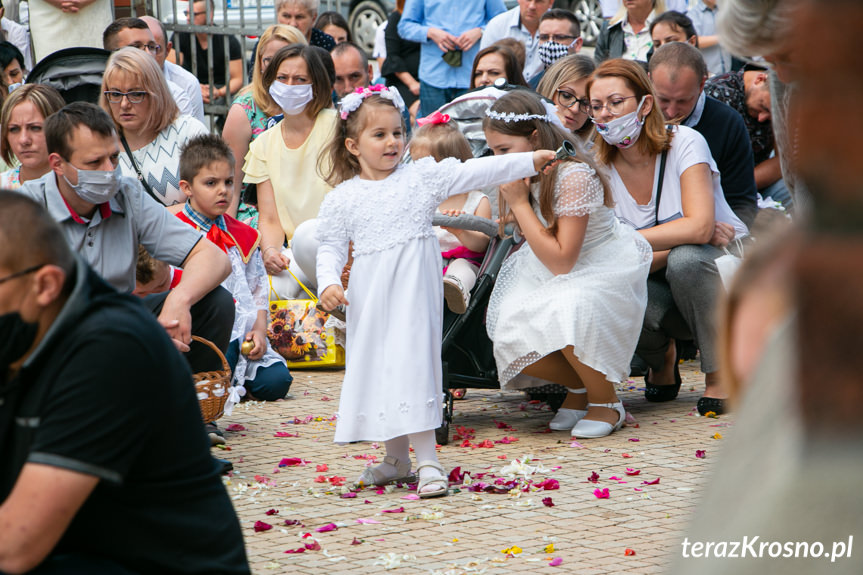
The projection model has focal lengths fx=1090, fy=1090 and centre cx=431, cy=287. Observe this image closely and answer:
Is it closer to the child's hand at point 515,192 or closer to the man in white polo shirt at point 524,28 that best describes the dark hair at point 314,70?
the man in white polo shirt at point 524,28

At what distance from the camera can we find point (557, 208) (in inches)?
215

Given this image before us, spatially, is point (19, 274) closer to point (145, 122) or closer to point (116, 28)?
point (145, 122)

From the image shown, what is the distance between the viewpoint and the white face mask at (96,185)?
4.75 metres

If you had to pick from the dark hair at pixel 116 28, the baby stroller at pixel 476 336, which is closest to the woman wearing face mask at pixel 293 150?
the dark hair at pixel 116 28

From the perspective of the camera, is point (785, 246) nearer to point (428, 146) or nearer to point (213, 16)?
point (428, 146)

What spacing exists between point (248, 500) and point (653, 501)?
1663mm

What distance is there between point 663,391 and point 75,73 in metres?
4.52

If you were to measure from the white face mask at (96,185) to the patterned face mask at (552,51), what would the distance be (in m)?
4.94

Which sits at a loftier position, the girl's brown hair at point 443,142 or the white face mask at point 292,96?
the white face mask at point 292,96

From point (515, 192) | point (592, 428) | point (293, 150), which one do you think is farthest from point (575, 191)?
point (293, 150)

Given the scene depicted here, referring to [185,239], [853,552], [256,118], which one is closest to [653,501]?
[185,239]

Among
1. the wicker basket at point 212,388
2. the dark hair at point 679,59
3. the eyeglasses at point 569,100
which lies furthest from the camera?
the eyeglasses at point 569,100

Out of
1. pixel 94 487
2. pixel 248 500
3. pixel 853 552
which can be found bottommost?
pixel 248 500

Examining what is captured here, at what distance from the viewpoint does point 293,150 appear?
769cm
